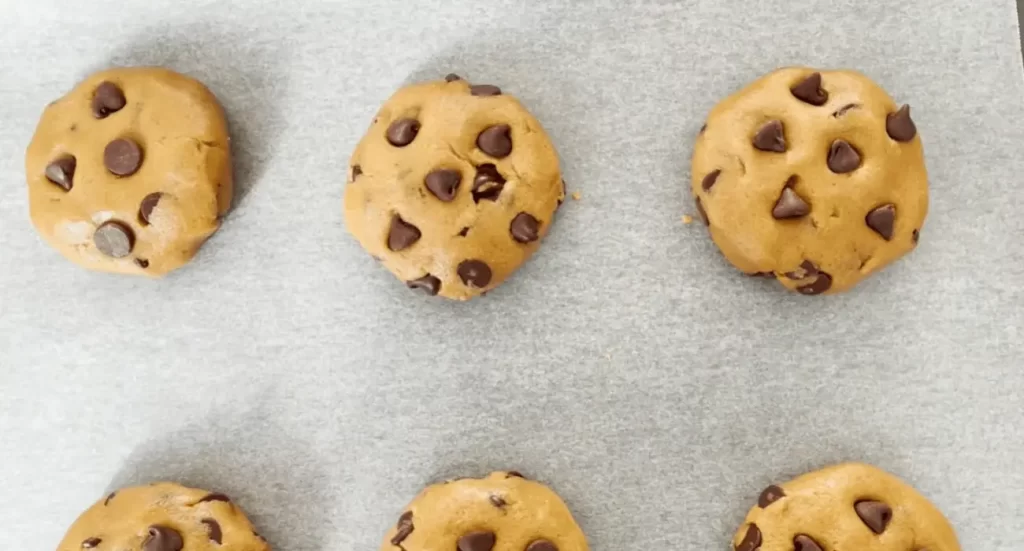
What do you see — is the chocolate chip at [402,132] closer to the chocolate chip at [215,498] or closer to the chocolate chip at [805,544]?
the chocolate chip at [215,498]

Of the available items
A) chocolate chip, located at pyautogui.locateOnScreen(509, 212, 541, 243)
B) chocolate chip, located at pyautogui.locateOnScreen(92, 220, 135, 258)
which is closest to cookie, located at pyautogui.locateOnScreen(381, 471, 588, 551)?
chocolate chip, located at pyautogui.locateOnScreen(509, 212, 541, 243)

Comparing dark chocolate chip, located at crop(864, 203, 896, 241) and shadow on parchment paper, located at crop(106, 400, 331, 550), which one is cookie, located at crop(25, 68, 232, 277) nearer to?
shadow on parchment paper, located at crop(106, 400, 331, 550)

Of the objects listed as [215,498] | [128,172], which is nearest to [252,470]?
[215,498]

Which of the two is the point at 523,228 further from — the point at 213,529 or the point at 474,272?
the point at 213,529

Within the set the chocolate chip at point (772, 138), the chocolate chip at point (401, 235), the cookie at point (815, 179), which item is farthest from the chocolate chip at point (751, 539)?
the chocolate chip at point (401, 235)

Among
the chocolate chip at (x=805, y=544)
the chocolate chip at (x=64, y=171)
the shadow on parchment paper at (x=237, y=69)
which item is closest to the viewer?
the chocolate chip at (x=805, y=544)

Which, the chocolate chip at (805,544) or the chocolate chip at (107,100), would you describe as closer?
the chocolate chip at (805,544)
